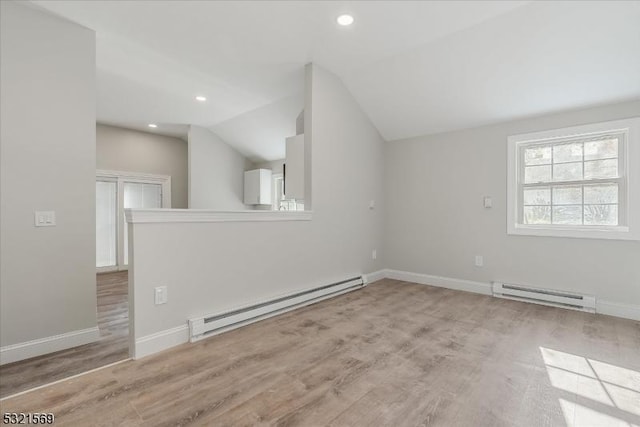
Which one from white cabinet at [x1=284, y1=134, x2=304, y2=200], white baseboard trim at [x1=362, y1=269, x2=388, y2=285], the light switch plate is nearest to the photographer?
the light switch plate

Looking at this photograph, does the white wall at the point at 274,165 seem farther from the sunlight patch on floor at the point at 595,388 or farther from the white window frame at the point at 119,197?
the sunlight patch on floor at the point at 595,388

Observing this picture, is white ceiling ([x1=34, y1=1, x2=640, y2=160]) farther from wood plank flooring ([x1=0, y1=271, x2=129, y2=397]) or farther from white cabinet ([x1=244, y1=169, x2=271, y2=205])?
wood plank flooring ([x1=0, y1=271, x2=129, y2=397])

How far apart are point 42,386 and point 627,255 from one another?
16.4ft

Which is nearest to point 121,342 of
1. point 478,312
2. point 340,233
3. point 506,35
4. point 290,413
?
point 290,413

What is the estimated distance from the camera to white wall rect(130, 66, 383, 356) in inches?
87.6

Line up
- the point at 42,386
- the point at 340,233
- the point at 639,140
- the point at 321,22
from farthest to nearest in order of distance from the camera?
the point at 340,233
the point at 639,140
the point at 321,22
the point at 42,386

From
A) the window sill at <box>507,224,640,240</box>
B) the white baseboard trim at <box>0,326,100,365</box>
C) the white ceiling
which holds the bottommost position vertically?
the white baseboard trim at <box>0,326,100,365</box>

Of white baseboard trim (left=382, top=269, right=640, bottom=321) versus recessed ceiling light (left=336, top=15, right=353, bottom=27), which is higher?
recessed ceiling light (left=336, top=15, right=353, bottom=27)

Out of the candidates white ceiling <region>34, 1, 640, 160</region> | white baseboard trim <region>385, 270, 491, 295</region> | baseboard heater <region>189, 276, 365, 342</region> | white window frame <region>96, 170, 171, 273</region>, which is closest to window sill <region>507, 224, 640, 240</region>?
white baseboard trim <region>385, 270, 491, 295</region>

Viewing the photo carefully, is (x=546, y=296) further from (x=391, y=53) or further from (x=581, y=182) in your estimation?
(x=391, y=53)

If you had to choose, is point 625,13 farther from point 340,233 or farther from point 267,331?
point 267,331

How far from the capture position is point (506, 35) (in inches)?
108

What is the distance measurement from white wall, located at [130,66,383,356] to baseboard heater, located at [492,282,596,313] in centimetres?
171

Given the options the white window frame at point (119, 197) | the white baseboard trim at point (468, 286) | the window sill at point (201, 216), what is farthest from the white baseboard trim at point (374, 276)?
the white window frame at point (119, 197)
